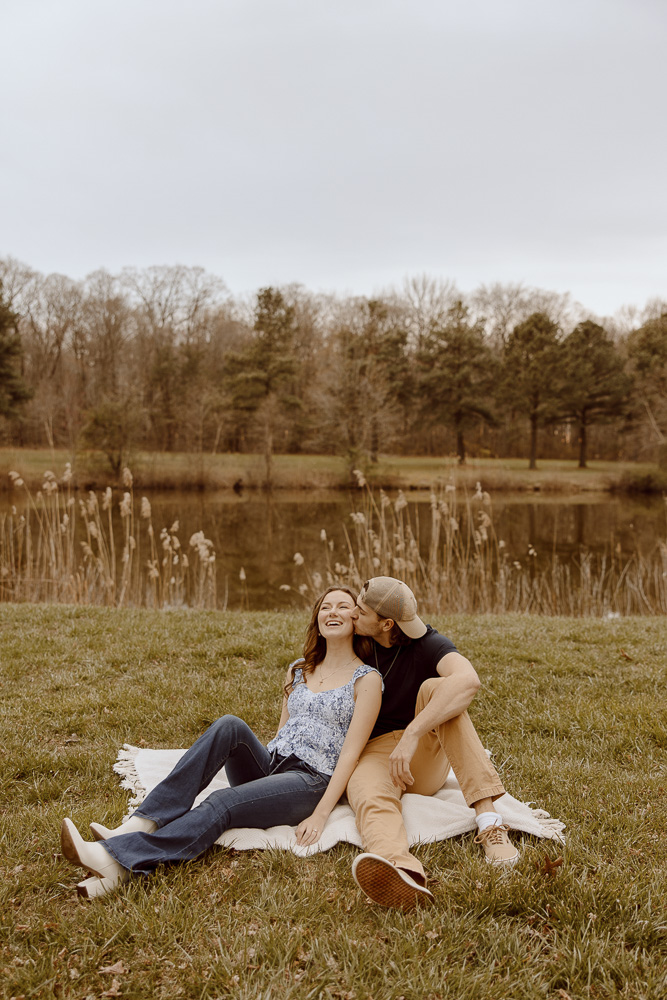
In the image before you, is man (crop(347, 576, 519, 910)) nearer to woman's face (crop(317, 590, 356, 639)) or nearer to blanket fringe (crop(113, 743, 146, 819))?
woman's face (crop(317, 590, 356, 639))

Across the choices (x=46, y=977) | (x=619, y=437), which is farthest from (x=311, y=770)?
(x=619, y=437)

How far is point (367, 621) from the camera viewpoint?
3.03 meters

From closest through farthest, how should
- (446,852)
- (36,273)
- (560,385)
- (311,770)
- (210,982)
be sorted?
(210,982) < (446,852) < (311,770) < (560,385) < (36,273)

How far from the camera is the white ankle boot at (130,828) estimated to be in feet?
8.09

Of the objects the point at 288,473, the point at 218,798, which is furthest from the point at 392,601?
the point at 288,473

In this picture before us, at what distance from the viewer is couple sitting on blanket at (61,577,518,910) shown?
7.95 ft

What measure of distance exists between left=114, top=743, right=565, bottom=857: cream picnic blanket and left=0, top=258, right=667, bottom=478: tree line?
796 inches

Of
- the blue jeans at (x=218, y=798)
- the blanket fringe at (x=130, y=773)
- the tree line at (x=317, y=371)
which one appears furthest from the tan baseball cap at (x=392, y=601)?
the tree line at (x=317, y=371)

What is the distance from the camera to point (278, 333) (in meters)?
32.6

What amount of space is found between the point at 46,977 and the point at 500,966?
1.31 metres

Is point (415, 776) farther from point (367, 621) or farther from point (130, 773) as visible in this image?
point (130, 773)

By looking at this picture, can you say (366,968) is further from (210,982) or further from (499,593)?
(499,593)

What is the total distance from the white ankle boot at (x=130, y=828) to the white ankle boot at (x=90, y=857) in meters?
0.06

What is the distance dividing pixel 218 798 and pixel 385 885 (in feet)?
2.50
